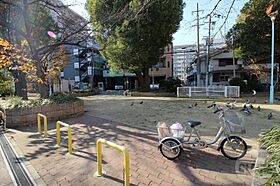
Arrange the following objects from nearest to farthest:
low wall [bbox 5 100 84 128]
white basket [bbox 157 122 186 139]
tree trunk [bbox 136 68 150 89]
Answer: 1. white basket [bbox 157 122 186 139]
2. low wall [bbox 5 100 84 128]
3. tree trunk [bbox 136 68 150 89]

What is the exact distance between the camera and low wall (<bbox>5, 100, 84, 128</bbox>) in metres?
7.38

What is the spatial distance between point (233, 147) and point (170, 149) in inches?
51.7

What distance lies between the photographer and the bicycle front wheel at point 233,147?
4.25 meters

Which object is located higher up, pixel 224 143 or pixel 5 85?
pixel 5 85

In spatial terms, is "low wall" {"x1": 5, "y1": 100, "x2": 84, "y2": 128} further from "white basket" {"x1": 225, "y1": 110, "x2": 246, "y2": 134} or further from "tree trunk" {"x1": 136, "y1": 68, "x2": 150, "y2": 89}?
"tree trunk" {"x1": 136, "y1": 68, "x2": 150, "y2": 89}

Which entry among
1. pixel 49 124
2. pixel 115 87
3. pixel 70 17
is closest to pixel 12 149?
pixel 49 124

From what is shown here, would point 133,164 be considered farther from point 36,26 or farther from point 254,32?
point 254,32

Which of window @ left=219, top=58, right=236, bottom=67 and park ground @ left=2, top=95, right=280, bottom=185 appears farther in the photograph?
window @ left=219, top=58, right=236, bottom=67

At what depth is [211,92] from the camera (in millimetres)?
A: 16391

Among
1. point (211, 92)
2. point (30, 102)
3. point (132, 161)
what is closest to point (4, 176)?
point (132, 161)

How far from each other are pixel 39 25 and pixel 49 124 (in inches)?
342

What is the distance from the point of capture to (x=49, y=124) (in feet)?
25.1

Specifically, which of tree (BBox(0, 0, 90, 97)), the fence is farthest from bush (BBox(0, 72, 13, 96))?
the fence

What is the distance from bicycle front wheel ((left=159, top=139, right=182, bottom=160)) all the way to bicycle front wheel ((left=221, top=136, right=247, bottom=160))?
93 cm
